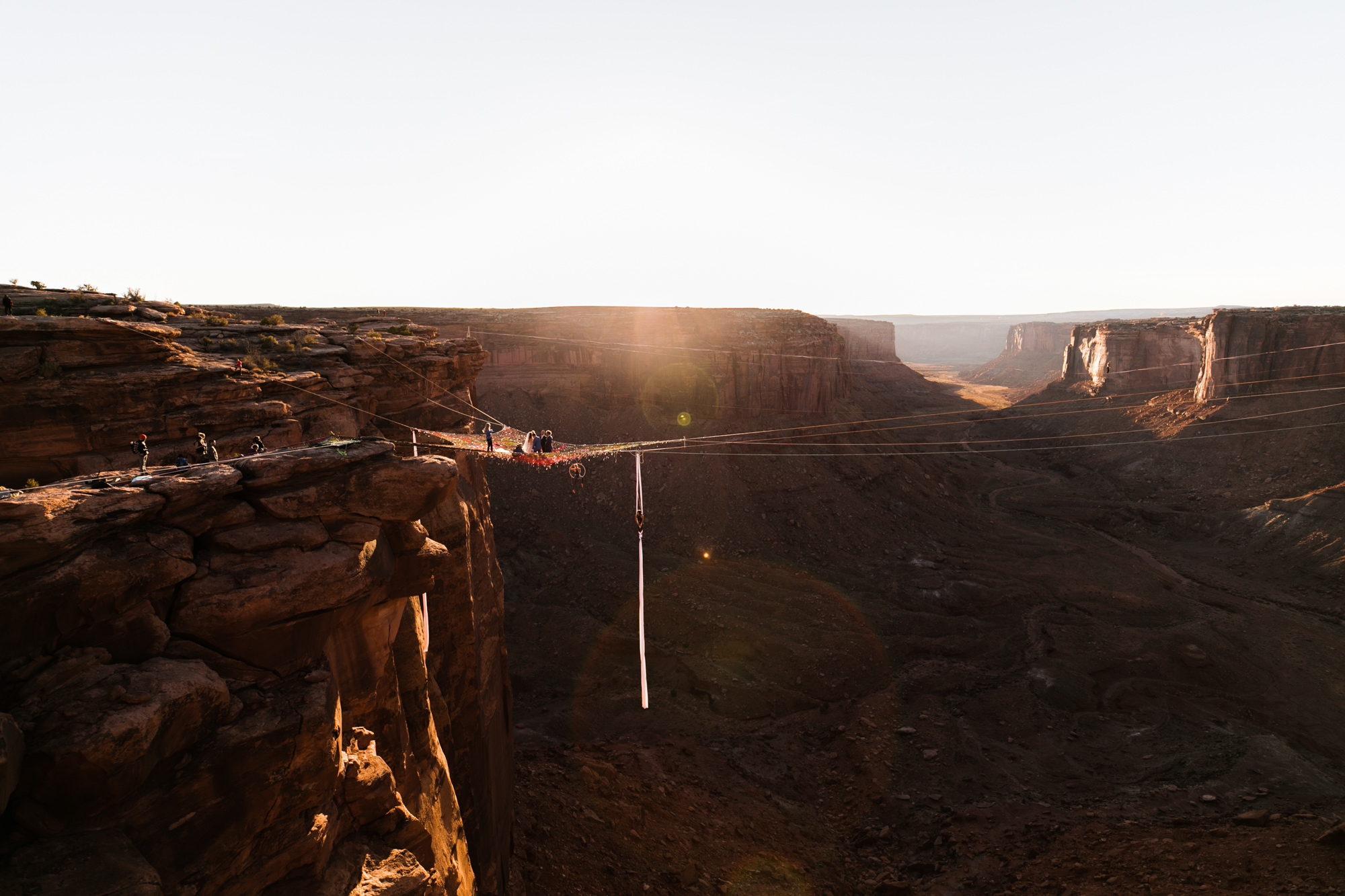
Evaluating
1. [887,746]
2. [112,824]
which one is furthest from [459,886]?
[887,746]

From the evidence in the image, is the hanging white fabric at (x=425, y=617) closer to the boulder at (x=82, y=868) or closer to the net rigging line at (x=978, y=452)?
the boulder at (x=82, y=868)

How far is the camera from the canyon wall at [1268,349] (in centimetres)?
4809

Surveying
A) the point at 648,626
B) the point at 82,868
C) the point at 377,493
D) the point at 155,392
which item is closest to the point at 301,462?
the point at 377,493

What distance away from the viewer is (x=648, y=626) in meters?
28.2

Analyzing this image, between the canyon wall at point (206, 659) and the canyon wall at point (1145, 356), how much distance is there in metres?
72.9

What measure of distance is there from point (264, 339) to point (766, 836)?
1770 centimetres

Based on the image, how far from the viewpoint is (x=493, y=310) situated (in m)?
54.0

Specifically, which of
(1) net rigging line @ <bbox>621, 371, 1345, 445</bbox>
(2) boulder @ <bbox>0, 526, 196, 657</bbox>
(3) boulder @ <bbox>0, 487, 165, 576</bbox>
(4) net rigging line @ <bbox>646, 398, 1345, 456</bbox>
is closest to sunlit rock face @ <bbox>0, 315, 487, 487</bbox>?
(3) boulder @ <bbox>0, 487, 165, 576</bbox>

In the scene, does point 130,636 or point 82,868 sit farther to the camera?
point 130,636

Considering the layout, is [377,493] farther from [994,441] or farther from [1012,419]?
[1012,419]

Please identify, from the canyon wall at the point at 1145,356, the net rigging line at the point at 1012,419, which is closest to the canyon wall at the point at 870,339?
the canyon wall at the point at 1145,356

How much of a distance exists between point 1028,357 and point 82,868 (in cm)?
16907

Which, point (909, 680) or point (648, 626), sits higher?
point (648, 626)

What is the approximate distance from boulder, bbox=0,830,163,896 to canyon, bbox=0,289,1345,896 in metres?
0.04
